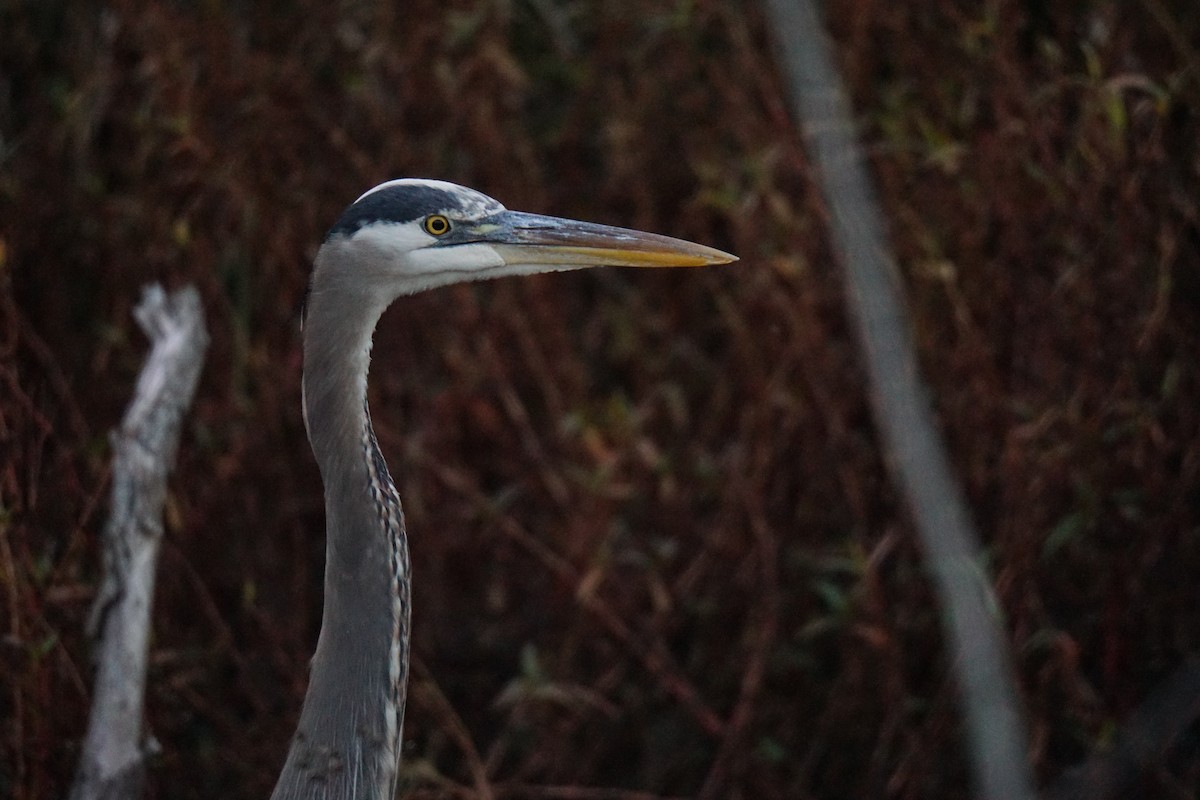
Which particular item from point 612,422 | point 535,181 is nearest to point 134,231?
point 535,181

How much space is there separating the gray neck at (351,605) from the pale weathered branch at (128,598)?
1.39 ft

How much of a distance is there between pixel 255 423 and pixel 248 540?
0.24 m

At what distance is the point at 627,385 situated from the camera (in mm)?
3568

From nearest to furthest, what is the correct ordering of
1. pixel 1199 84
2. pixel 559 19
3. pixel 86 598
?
pixel 86 598
pixel 1199 84
pixel 559 19

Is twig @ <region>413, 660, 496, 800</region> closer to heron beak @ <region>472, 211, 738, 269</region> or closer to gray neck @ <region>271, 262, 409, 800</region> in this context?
gray neck @ <region>271, 262, 409, 800</region>

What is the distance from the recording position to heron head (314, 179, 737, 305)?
5.68ft

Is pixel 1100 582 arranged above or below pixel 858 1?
below

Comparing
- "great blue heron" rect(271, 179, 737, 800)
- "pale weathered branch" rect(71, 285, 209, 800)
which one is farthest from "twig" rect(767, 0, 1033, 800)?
"pale weathered branch" rect(71, 285, 209, 800)

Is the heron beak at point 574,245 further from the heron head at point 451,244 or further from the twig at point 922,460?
the twig at point 922,460

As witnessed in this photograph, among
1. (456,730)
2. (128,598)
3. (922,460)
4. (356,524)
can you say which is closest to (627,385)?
(456,730)

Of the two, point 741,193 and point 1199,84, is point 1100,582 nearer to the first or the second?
point 1199,84

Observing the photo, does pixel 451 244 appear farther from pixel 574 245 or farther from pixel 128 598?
pixel 128 598

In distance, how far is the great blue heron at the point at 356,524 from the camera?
167 centimetres

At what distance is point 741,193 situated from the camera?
3.30m
